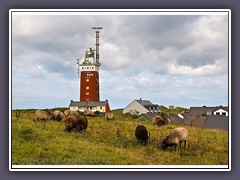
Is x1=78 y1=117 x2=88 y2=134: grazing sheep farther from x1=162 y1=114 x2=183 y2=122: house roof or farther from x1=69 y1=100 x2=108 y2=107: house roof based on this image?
x1=162 y1=114 x2=183 y2=122: house roof

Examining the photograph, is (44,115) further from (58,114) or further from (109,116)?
(109,116)

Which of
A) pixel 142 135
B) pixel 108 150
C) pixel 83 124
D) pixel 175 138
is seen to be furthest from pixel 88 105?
pixel 175 138

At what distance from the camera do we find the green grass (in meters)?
13.3

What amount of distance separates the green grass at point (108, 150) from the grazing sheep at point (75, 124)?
1.05 metres

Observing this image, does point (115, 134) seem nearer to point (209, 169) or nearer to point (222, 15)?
point (209, 169)

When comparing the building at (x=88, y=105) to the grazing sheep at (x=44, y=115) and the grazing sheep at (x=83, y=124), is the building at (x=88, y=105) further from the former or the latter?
the grazing sheep at (x=44, y=115)

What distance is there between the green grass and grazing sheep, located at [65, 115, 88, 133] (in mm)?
1051

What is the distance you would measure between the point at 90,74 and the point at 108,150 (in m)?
3.33

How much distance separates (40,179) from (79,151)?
2111 millimetres

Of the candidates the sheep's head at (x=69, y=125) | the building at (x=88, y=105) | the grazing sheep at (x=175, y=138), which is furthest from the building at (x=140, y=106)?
the sheep's head at (x=69, y=125)

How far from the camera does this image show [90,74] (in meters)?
14.5

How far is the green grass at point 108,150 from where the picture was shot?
523 inches

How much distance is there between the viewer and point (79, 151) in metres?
14.0
